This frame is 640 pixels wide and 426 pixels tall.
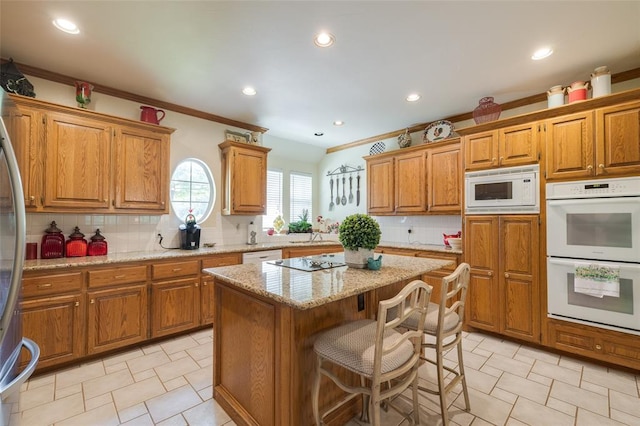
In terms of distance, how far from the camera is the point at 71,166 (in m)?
2.65

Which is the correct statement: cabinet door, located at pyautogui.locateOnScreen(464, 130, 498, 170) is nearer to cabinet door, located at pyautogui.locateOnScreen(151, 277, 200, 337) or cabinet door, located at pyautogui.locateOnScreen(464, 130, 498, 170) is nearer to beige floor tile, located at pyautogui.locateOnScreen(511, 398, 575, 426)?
beige floor tile, located at pyautogui.locateOnScreen(511, 398, 575, 426)

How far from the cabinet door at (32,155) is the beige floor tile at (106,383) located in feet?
5.19

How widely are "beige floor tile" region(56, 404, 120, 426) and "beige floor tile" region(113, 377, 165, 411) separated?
2.4 inches

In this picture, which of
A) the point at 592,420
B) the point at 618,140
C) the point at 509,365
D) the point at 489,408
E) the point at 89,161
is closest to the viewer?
the point at 592,420

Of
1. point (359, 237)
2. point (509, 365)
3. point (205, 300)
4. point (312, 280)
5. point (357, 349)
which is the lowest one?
point (509, 365)

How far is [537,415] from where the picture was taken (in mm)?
1868

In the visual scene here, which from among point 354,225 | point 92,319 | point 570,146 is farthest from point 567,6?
point 92,319

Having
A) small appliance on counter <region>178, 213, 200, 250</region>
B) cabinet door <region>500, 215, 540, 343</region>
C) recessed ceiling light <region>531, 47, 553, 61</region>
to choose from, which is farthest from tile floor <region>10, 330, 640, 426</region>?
recessed ceiling light <region>531, 47, 553, 61</region>

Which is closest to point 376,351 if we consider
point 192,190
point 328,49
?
point 328,49

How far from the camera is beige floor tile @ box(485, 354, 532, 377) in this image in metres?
2.42

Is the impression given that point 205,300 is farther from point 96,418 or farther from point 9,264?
point 9,264

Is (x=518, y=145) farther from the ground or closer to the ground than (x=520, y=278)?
farther from the ground

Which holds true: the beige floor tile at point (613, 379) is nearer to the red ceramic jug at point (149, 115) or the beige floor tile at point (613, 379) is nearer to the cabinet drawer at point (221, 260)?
the cabinet drawer at point (221, 260)

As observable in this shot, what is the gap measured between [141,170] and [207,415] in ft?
8.19
